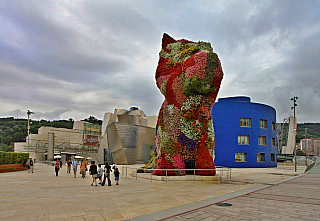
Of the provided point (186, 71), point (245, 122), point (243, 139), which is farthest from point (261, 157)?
point (186, 71)

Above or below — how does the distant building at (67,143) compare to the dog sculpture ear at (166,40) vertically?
below

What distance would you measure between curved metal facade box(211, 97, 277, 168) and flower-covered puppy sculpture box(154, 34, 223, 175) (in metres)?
20.1

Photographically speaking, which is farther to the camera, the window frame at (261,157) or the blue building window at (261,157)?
the blue building window at (261,157)

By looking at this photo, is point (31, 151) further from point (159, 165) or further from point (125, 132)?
point (159, 165)

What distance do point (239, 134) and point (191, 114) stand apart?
21677 mm

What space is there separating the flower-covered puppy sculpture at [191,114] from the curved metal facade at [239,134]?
66.1ft

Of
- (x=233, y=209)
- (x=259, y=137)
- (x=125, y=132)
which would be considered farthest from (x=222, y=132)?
(x=233, y=209)

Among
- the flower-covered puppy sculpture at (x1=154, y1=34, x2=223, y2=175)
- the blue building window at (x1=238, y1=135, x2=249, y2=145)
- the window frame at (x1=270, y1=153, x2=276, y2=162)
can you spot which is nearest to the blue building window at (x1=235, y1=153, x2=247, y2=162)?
the blue building window at (x1=238, y1=135, x2=249, y2=145)

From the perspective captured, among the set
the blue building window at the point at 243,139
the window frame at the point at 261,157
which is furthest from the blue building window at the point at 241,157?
the window frame at the point at 261,157

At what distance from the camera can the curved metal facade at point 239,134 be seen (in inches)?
1347

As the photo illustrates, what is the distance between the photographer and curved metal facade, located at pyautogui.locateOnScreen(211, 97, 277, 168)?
112 ft

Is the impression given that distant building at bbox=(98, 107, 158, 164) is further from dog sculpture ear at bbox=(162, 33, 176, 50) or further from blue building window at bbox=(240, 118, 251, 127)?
dog sculpture ear at bbox=(162, 33, 176, 50)

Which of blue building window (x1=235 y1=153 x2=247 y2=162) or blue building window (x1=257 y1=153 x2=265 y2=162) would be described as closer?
blue building window (x1=235 y1=153 x2=247 y2=162)

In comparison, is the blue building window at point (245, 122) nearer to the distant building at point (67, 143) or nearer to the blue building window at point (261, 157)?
the blue building window at point (261, 157)
